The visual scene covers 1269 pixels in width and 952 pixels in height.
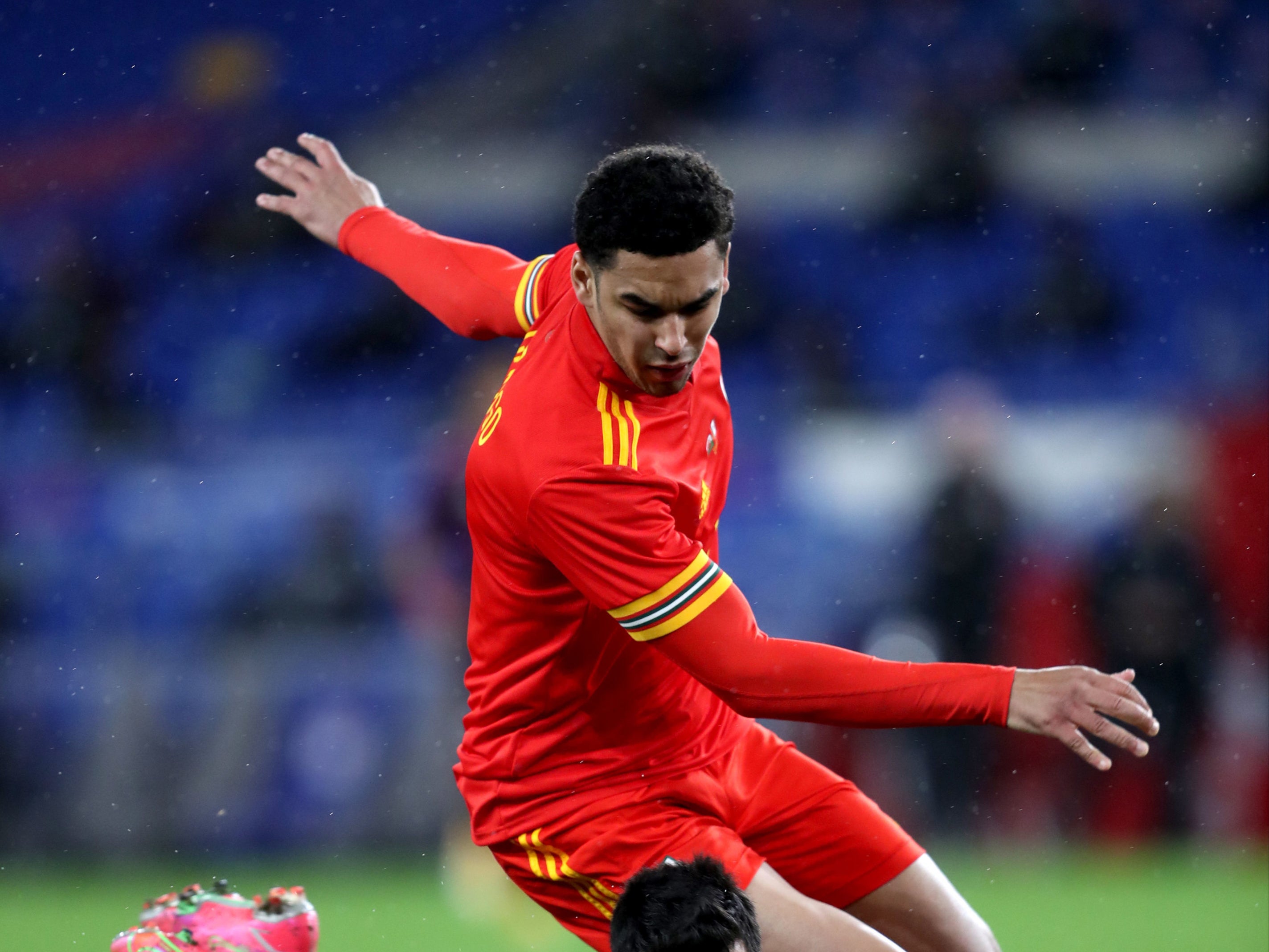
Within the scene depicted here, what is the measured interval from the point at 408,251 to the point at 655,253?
1253mm

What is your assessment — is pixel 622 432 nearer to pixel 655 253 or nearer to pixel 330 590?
pixel 655 253

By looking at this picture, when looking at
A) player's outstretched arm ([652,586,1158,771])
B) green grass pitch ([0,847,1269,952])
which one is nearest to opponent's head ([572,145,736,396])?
player's outstretched arm ([652,586,1158,771])

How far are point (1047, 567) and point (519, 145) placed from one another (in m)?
5.93

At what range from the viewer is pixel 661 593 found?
321 centimetres

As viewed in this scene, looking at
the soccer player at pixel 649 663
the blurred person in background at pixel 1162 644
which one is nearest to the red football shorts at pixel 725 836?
the soccer player at pixel 649 663

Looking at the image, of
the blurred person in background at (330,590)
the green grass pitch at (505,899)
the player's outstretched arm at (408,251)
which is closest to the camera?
the player's outstretched arm at (408,251)

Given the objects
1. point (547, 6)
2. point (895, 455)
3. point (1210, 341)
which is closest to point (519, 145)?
point (547, 6)

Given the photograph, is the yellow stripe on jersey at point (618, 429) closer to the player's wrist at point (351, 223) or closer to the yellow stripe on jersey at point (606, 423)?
the yellow stripe on jersey at point (606, 423)

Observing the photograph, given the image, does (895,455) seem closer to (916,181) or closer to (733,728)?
(916,181)

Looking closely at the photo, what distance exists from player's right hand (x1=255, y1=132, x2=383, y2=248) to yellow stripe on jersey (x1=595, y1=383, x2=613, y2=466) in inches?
52.6

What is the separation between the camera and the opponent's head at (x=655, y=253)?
3.10 metres

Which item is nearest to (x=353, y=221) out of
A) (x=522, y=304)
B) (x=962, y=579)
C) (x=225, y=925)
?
(x=522, y=304)

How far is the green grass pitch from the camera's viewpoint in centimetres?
649

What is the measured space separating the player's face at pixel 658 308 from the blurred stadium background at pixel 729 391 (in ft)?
13.2
